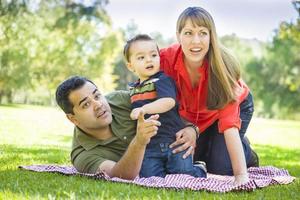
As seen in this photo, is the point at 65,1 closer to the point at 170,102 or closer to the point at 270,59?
the point at 270,59

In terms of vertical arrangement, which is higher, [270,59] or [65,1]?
[65,1]

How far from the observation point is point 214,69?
4852 millimetres

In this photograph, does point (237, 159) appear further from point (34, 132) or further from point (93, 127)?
point (34, 132)

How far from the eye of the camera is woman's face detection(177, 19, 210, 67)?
475cm

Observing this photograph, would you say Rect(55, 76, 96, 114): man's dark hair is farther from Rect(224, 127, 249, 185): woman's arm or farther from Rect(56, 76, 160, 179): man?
Rect(224, 127, 249, 185): woman's arm

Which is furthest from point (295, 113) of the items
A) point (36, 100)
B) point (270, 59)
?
point (36, 100)

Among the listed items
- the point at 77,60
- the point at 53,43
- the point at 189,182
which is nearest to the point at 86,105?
the point at 189,182

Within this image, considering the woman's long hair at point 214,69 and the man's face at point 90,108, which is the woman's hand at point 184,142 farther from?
the man's face at point 90,108

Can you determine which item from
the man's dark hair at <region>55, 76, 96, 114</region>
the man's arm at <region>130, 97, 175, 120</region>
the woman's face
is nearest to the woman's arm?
the man's arm at <region>130, 97, 175, 120</region>

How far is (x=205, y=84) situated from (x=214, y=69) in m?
0.20

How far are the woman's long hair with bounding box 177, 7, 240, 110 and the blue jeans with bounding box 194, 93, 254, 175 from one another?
65 centimetres

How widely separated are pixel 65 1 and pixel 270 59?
2225 cm

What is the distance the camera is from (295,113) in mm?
48969

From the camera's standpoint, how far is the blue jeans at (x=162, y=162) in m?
4.77
